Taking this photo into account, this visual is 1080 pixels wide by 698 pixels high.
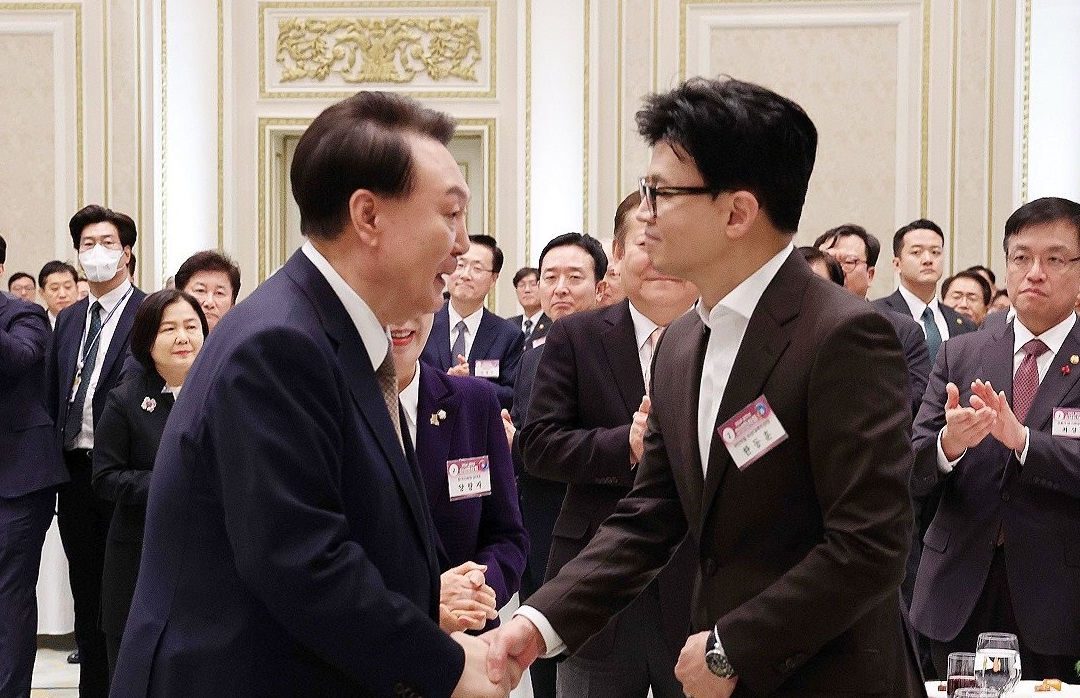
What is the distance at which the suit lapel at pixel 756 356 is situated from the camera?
80.4 inches

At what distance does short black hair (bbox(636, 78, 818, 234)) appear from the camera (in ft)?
6.74

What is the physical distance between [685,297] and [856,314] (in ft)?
4.64

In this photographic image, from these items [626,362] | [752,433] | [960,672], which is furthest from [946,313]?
[752,433]

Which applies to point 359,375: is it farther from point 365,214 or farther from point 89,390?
point 89,390

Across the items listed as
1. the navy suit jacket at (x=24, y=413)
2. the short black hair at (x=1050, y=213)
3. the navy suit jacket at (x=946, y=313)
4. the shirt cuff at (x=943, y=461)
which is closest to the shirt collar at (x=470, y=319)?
the navy suit jacket at (x=946, y=313)

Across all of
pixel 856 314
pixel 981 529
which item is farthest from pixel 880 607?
pixel 981 529

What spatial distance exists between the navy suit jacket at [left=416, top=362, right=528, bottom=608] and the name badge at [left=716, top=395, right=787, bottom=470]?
1.10 m

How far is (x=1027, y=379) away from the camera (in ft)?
12.4

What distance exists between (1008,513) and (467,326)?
11.4 feet

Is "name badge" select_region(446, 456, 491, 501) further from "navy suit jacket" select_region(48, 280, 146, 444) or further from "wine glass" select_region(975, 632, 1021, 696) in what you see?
"navy suit jacket" select_region(48, 280, 146, 444)

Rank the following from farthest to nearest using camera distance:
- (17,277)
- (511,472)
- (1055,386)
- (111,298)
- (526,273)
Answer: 1. (17,277)
2. (526,273)
3. (111,298)
4. (1055,386)
5. (511,472)

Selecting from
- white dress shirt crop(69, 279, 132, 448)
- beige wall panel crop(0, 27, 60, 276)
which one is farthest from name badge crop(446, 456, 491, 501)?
beige wall panel crop(0, 27, 60, 276)

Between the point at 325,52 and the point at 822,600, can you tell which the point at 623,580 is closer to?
the point at 822,600

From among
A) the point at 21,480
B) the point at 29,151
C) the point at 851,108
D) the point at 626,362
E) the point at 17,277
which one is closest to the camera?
the point at 626,362
